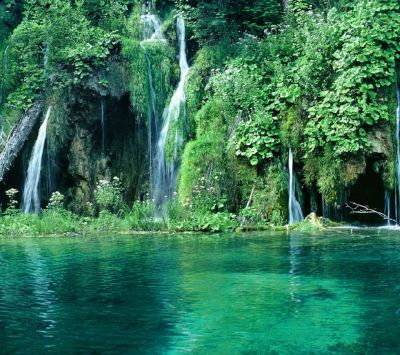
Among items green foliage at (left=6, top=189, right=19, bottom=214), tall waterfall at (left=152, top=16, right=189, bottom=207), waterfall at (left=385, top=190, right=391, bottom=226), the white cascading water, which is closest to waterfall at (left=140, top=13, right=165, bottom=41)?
the white cascading water

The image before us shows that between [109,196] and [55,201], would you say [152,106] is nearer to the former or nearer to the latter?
[109,196]

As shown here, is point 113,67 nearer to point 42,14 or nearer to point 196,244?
point 42,14

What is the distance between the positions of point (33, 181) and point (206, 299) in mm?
11613

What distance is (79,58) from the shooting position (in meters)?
17.6

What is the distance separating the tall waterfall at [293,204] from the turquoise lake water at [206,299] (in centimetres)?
307

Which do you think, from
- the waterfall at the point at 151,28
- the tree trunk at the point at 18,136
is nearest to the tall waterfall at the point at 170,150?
the waterfall at the point at 151,28

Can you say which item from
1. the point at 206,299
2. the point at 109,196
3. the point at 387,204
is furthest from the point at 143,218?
the point at 206,299

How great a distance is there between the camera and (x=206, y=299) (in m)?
6.71

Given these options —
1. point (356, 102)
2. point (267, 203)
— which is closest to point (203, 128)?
point (267, 203)

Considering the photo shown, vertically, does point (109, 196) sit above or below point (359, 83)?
below

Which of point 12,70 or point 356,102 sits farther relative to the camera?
point 12,70

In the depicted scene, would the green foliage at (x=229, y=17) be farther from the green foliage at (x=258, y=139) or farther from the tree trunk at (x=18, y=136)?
the tree trunk at (x=18, y=136)

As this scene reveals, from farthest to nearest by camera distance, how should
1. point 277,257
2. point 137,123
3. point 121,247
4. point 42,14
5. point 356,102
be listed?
point 42,14 < point 137,123 < point 356,102 < point 121,247 < point 277,257

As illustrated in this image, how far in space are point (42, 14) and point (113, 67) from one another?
346cm
